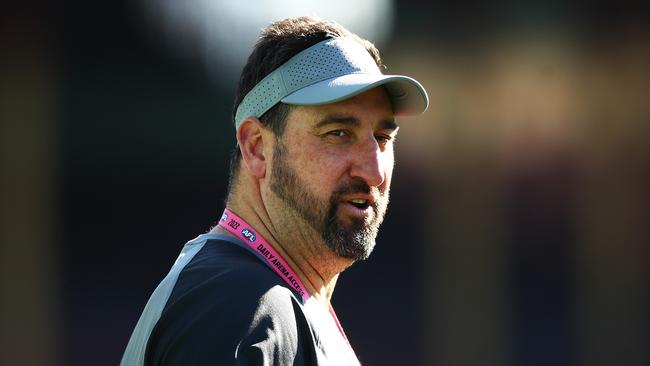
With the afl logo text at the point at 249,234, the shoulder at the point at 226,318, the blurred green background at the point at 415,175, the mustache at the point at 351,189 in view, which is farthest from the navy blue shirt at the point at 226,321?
the blurred green background at the point at 415,175

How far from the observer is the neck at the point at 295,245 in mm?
1864

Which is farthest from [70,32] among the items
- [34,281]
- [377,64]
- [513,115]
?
[377,64]

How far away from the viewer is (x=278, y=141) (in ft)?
6.19

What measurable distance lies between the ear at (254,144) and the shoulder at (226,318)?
34 centimetres

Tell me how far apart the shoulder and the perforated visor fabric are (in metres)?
0.40

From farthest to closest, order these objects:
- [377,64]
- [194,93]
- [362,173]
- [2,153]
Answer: [194,93] → [2,153] → [377,64] → [362,173]

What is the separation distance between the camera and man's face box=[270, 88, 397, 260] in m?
1.84

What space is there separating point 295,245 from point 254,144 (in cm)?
23

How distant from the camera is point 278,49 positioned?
6.35 ft

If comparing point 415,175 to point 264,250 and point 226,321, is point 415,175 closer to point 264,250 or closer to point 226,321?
point 264,250

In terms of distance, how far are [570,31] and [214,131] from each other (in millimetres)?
2289

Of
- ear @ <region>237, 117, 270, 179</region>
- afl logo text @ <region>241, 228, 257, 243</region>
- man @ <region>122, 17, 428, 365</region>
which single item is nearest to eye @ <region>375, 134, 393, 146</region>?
man @ <region>122, 17, 428, 365</region>

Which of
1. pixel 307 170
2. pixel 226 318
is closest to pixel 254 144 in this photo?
pixel 307 170

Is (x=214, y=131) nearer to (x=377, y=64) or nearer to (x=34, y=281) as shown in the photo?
(x=34, y=281)
